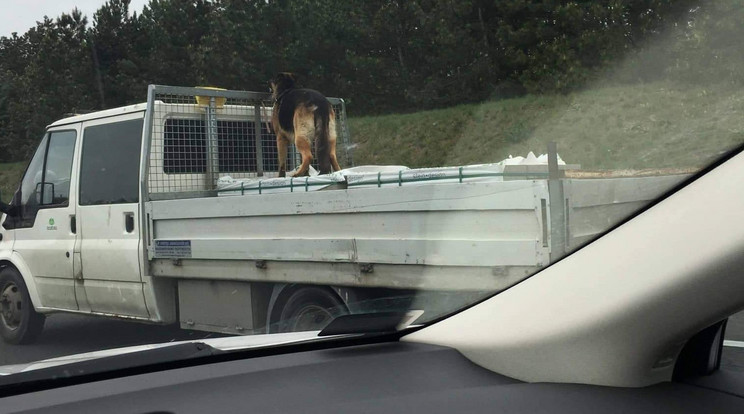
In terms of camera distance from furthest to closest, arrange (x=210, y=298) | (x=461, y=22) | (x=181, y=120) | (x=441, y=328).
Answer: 1. (x=181, y=120)
2. (x=210, y=298)
3. (x=461, y=22)
4. (x=441, y=328)

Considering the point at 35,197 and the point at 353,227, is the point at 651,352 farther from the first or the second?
the point at 35,197

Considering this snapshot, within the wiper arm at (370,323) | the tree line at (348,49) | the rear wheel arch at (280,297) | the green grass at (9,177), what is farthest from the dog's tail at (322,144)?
the wiper arm at (370,323)

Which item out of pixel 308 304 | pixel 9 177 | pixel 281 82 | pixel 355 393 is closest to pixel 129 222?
pixel 9 177

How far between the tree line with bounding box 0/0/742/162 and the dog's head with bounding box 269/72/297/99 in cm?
10

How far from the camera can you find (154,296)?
593 centimetres

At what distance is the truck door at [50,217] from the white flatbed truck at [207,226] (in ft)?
0.04

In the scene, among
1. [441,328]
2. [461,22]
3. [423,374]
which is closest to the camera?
[423,374]

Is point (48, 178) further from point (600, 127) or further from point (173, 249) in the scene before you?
point (600, 127)

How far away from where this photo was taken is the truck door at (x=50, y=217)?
5.84 meters

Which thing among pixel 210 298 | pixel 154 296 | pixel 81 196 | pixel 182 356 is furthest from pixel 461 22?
pixel 81 196

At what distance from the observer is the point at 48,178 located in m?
6.36

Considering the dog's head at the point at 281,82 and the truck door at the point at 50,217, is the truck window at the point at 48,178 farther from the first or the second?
the dog's head at the point at 281,82

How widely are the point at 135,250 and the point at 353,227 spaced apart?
6.49ft

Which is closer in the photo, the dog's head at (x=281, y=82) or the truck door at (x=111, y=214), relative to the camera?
the dog's head at (x=281, y=82)
